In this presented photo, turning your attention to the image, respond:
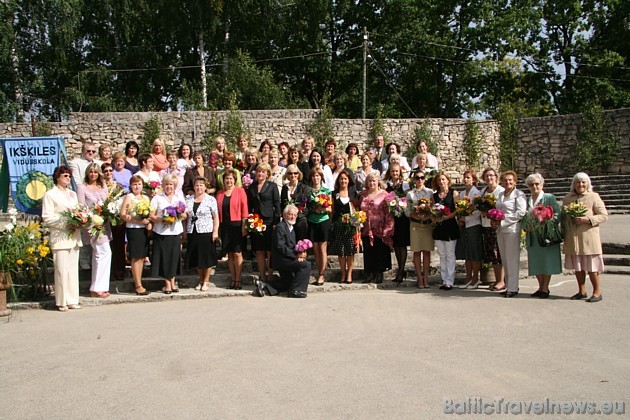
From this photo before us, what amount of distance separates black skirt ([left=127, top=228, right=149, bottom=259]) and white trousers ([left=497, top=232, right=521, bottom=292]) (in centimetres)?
482

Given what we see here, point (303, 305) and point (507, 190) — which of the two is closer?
point (303, 305)

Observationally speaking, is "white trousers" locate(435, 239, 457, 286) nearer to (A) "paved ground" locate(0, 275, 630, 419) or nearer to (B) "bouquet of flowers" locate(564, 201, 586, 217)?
(A) "paved ground" locate(0, 275, 630, 419)

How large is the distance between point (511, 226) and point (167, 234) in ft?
15.2

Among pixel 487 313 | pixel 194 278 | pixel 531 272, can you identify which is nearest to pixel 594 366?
pixel 487 313

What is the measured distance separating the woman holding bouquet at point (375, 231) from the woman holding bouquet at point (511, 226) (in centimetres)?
152

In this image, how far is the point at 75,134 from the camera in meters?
19.5

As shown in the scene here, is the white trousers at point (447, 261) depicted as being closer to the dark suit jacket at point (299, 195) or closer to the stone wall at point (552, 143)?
the dark suit jacket at point (299, 195)

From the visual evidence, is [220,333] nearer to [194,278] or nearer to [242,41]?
[194,278]

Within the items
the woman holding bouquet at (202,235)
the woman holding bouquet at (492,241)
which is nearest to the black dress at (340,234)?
the woman holding bouquet at (202,235)

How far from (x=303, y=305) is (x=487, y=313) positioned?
222 cm

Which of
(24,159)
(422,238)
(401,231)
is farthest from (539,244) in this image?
(24,159)

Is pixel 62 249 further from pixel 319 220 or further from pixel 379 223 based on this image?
pixel 379 223

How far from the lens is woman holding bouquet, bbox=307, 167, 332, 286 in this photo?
883 centimetres

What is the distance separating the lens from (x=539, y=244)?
805cm
